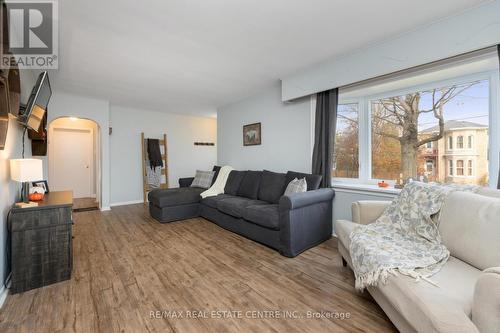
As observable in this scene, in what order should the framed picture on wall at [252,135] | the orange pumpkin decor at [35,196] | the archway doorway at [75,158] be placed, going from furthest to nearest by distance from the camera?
the archway doorway at [75,158], the framed picture on wall at [252,135], the orange pumpkin decor at [35,196]

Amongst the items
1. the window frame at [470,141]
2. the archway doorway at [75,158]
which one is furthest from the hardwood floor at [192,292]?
the archway doorway at [75,158]

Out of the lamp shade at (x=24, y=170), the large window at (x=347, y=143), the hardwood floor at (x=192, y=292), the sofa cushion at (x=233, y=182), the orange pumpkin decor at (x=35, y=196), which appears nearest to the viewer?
the hardwood floor at (x=192, y=292)

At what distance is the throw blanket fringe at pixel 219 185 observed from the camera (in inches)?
161

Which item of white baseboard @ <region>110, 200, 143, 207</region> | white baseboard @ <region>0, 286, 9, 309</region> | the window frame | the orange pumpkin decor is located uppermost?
the window frame

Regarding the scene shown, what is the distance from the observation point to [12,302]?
5.57ft

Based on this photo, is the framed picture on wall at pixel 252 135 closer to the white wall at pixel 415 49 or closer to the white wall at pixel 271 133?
the white wall at pixel 271 133

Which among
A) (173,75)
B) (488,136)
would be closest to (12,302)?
(173,75)

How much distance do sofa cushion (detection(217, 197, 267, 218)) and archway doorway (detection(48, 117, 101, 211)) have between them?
4178mm

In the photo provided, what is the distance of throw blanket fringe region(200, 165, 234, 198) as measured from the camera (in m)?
4.09

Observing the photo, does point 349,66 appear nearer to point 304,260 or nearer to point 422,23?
point 422,23

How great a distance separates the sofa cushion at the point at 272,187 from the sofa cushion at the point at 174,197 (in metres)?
1.34

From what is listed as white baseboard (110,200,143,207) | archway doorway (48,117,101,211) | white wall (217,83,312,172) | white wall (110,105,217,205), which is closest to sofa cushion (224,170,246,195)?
white wall (217,83,312,172)

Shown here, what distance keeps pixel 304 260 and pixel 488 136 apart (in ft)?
7.24

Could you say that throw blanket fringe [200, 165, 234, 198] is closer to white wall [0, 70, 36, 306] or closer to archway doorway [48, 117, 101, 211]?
white wall [0, 70, 36, 306]
